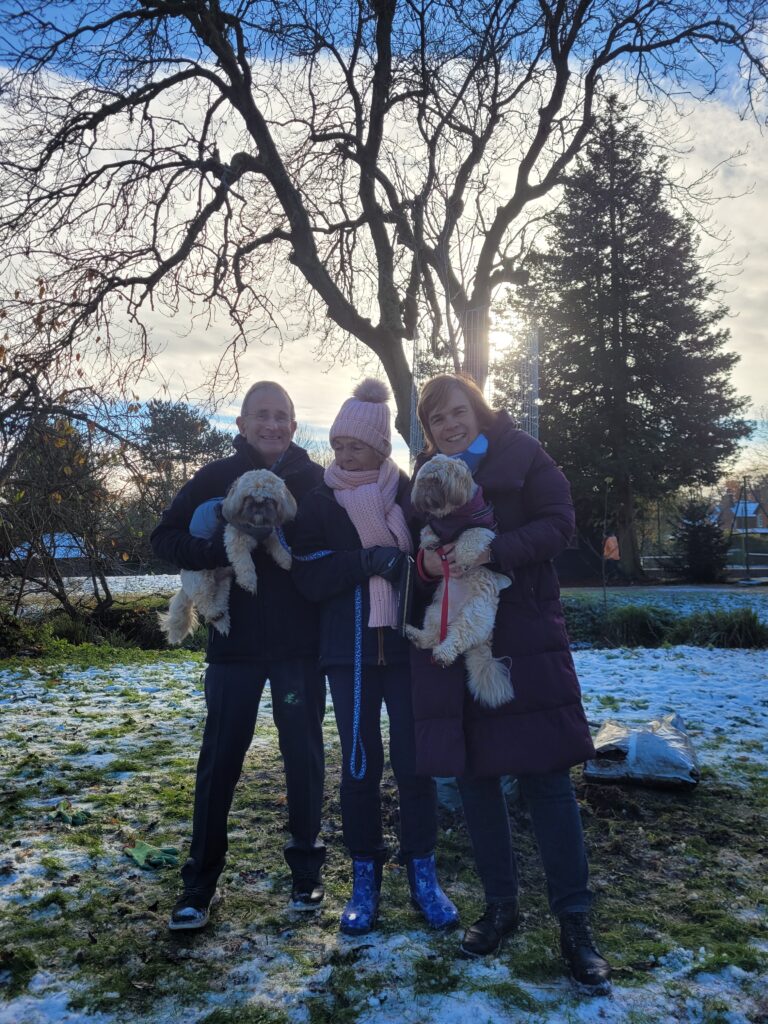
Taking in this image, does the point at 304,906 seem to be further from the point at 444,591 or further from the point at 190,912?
the point at 444,591

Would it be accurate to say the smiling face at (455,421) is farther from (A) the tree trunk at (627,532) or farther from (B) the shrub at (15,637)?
(A) the tree trunk at (627,532)

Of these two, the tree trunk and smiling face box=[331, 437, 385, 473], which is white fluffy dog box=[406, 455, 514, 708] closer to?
smiling face box=[331, 437, 385, 473]

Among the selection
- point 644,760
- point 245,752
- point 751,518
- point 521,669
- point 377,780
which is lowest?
point 644,760

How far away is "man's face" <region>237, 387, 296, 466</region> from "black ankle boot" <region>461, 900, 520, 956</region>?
1917 millimetres

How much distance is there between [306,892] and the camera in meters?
2.81

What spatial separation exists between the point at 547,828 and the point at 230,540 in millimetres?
1569

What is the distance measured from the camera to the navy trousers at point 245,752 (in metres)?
2.73

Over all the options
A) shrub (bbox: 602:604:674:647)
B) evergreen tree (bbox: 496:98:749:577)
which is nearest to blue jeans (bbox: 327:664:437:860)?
shrub (bbox: 602:604:674:647)

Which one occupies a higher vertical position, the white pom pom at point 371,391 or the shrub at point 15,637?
the white pom pom at point 371,391

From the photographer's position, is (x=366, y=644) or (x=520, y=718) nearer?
(x=520, y=718)

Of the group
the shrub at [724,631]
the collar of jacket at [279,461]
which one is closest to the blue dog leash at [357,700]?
the collar of jacket at [279,461]

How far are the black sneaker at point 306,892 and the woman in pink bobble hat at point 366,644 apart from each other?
0.50 feet

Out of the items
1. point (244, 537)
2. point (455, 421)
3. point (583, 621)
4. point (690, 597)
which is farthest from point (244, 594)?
point (690, 597)

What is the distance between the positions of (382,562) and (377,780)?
0.84m
